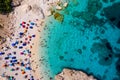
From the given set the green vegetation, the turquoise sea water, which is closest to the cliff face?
the turquoise sea water

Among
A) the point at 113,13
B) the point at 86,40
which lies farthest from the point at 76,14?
the point at 113,13

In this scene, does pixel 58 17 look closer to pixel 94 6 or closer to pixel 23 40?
pixel 94 6

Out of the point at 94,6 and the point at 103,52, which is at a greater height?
the point at 94,6

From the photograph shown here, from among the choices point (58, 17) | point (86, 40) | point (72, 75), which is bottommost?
point (72, 75)

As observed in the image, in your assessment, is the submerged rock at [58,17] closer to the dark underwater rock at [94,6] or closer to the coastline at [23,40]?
the coastline at [23,40]

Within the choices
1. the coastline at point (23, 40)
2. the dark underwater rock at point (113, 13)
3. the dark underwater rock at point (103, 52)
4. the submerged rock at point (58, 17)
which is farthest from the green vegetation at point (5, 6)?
the dark underwater rock at point (113, 13)

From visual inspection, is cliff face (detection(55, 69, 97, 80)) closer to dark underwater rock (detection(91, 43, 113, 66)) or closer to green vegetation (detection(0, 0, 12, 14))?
dark underwater rock (detection(91, 43, 113, 66))

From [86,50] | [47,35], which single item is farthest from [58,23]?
[86,50]
